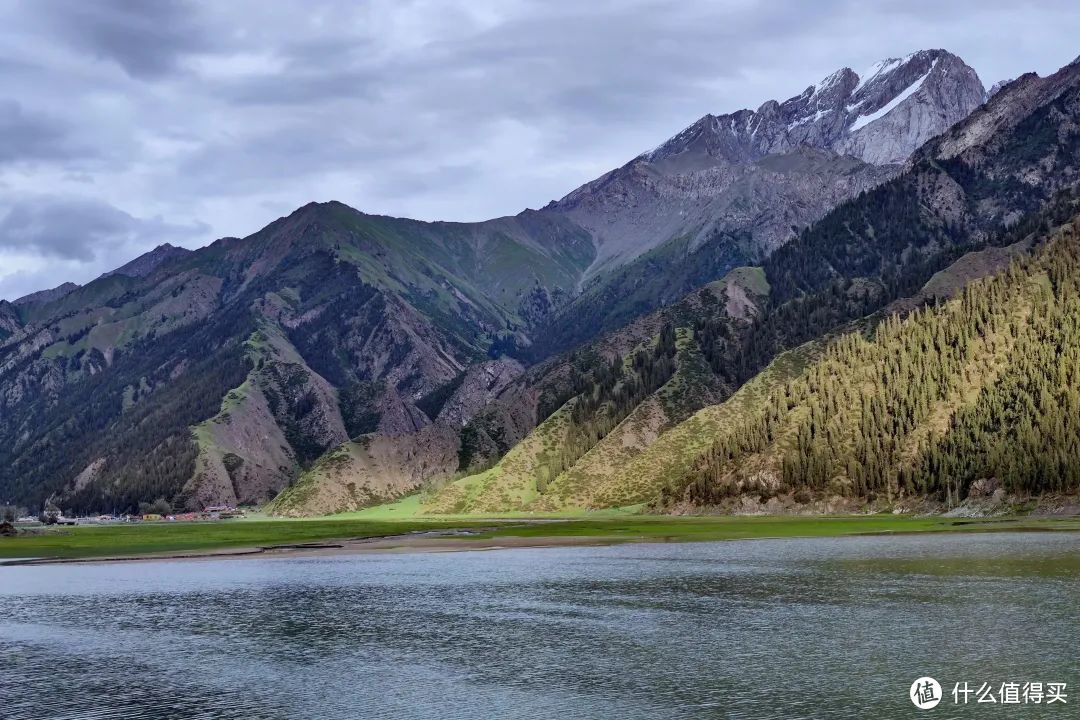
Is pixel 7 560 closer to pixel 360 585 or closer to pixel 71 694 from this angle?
pixel 360 585

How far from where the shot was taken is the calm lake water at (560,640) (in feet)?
171

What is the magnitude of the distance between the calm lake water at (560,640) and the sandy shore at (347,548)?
43.9 m

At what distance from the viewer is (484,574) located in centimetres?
12144

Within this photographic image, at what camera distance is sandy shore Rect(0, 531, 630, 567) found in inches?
6457

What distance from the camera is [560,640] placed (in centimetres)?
7031

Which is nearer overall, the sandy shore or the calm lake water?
the calm lake water

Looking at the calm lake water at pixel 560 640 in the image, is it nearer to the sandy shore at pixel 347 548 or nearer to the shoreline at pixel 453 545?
the sandy shore at pixel 347 548

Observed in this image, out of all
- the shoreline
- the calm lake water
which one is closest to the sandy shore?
the shoreline

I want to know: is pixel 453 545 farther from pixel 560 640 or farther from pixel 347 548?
pixel 560 640

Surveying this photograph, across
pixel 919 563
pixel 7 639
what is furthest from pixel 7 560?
pixel 919 563

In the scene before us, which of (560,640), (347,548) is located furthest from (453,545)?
(560,640)

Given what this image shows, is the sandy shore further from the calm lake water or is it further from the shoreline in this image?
the calm lake water

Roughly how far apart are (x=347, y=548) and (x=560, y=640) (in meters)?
118

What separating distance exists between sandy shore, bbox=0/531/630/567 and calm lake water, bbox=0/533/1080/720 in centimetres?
4395
